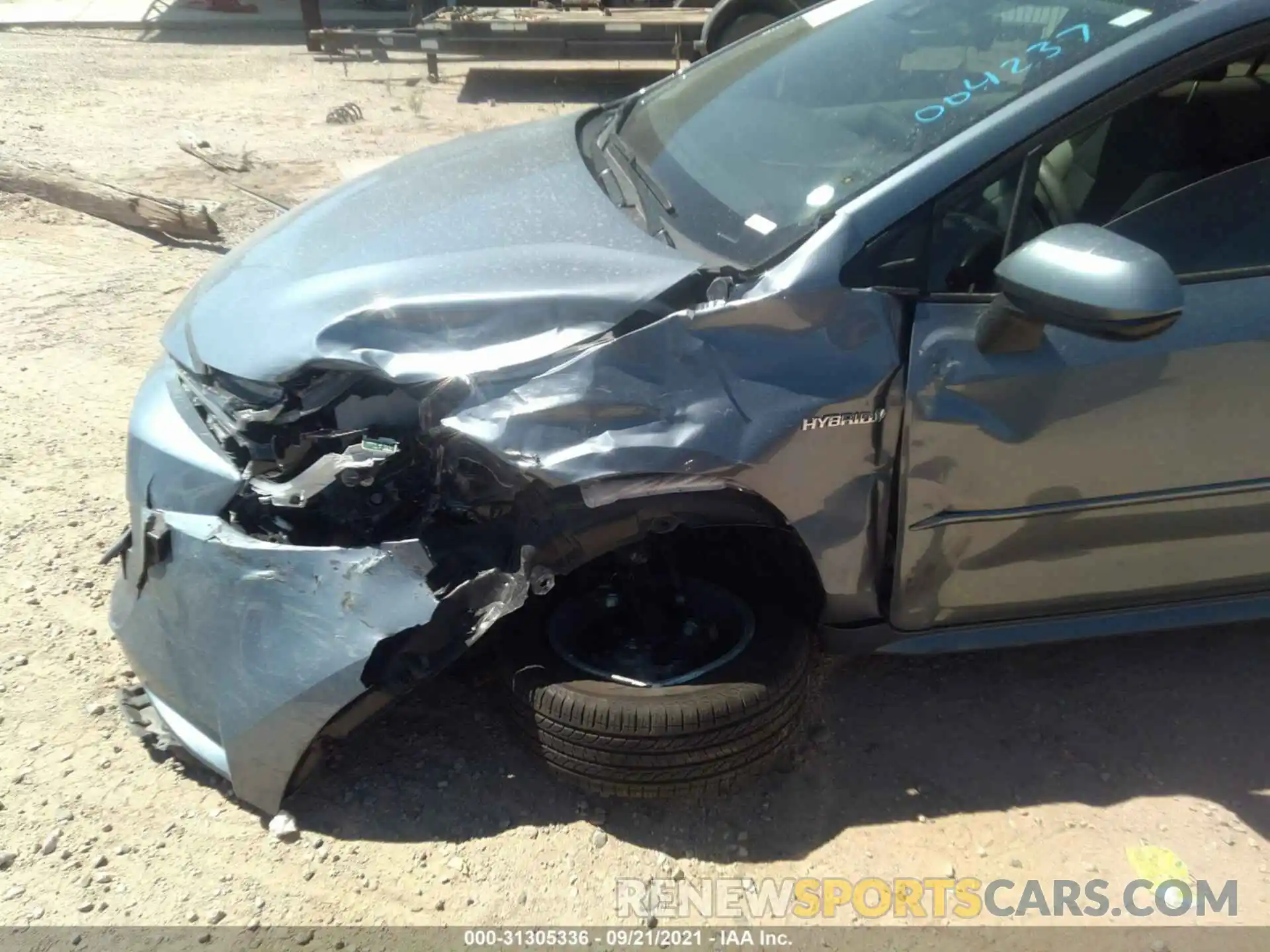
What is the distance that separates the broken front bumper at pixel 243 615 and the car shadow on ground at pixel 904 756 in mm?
290

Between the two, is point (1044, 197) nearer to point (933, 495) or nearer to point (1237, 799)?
point (933, 495)

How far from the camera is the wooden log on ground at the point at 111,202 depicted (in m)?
5.80

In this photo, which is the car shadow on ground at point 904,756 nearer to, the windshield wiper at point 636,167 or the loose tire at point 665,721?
the loose tire at point 665,721

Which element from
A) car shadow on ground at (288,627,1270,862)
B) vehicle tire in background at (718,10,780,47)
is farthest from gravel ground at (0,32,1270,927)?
vehicle tire in background at (718,10,780,47)

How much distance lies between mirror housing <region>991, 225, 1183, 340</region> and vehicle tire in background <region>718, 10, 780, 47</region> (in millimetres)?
5358

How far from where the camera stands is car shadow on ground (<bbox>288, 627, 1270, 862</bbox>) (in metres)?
2.39

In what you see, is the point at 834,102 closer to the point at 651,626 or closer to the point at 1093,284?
the point at 1093,284

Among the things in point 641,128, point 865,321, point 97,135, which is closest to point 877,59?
point 641,128

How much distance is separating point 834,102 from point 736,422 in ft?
3.44

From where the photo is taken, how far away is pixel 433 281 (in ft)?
7.25

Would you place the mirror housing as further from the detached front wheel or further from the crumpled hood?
the detached front wheel

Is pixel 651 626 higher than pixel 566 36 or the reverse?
the reverse

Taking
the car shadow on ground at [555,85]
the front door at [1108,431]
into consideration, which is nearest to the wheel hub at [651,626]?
the front door at [1108,431]

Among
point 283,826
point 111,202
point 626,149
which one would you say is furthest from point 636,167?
point 111,202
